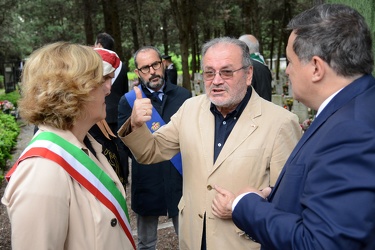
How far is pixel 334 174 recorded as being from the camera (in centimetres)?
139

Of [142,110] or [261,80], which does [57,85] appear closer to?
[142,110]

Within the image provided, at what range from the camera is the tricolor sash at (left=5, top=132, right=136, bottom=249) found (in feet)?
5.94

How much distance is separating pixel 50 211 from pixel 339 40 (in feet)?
4.18

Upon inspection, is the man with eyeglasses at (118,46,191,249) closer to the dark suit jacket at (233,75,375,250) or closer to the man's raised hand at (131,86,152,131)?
the man's raised hand at (131,86,152,131)

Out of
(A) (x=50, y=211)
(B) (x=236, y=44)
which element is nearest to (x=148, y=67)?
(B) (x=236, y=44)

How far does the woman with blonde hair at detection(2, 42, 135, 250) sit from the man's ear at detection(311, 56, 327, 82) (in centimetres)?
97

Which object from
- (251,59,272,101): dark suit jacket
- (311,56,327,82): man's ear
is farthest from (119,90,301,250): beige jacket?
(251,59,272,101): dark suit jacket

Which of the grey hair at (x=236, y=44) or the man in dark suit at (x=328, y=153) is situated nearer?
the man in dark suit at (x=328, y=153)

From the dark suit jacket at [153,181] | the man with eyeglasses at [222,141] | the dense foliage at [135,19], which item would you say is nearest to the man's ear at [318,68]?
the man with eyeglasses at [222,141]

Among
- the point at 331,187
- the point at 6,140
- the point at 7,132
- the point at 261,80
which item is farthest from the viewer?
the point at 7,132

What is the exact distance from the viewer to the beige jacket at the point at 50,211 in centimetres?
170

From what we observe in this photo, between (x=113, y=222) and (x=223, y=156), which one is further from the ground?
(x=223, y=156)

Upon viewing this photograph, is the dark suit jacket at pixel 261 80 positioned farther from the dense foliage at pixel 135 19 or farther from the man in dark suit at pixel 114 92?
the dense foliage at pixel 135 19

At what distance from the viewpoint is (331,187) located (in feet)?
4.55
